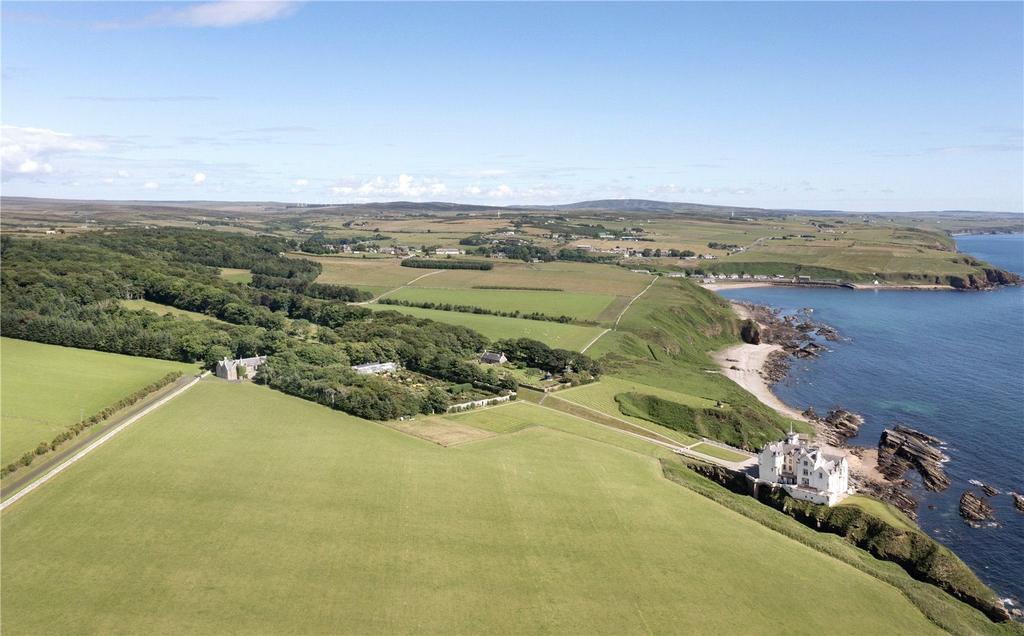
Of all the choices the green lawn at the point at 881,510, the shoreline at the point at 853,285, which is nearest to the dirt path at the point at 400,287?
the shoreline at the point at 853,285

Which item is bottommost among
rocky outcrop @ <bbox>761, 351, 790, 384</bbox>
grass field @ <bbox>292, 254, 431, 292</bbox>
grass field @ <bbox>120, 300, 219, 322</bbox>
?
rocky outcrop @ <bbox>761, 351, 790, 384</bbox>

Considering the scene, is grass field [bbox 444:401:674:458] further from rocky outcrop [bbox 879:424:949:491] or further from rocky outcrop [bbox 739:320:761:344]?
rocky outcrop [bbox 739:320:761:344]

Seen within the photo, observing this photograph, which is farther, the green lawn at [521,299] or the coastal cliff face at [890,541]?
the green lawn at [521,299]

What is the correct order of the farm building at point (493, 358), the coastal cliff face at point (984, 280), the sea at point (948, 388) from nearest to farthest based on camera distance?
the sea at point (948, 388) → the farm building at point (493, 358) → the coastal cliff face at point (984, 280)

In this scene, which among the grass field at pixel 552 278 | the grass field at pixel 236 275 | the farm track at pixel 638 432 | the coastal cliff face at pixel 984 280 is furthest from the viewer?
the coastal cliff face at pixel 984 280

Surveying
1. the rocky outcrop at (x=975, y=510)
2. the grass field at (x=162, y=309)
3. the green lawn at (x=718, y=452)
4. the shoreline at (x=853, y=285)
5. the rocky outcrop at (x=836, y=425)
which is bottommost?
the rocky outcrop at (x=975, y=510)

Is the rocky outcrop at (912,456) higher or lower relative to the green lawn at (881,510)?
lower

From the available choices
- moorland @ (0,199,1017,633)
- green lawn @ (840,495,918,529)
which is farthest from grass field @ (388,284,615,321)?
green lawn @ (840,495,918,529)

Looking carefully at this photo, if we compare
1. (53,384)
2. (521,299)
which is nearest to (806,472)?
(53,384)

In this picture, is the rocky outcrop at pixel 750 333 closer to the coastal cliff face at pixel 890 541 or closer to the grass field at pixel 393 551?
the coastal cliff face at pixel 890 541
